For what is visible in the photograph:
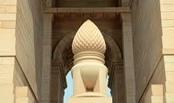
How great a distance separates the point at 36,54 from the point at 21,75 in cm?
406

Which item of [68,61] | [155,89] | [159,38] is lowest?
[155,89]

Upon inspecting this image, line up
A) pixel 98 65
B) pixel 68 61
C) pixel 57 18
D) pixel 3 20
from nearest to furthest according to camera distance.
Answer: pixel 98 65, pixel 3 20, pixel 57 18, pixel 68 61

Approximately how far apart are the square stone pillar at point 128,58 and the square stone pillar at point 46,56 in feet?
11.1

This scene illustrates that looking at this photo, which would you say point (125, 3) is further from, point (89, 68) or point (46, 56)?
point (89, 68)

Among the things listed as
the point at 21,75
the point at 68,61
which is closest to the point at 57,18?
the point at 68,61

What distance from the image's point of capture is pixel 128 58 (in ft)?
68.0

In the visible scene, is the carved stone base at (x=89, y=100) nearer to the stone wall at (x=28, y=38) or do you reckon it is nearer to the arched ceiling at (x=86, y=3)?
the stone wall at (x=28, y=38)

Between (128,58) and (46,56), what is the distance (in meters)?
3.67

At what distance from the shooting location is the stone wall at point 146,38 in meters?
12.8

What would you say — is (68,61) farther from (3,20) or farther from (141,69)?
(3,20)

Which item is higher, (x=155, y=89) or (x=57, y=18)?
(x=57, y=18)

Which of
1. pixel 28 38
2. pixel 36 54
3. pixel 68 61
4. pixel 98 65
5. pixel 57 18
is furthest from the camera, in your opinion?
pixel 68 61

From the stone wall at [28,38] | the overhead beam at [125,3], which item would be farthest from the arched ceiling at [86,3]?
the stone wall at [28,38]

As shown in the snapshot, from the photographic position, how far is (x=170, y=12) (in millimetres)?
12250
